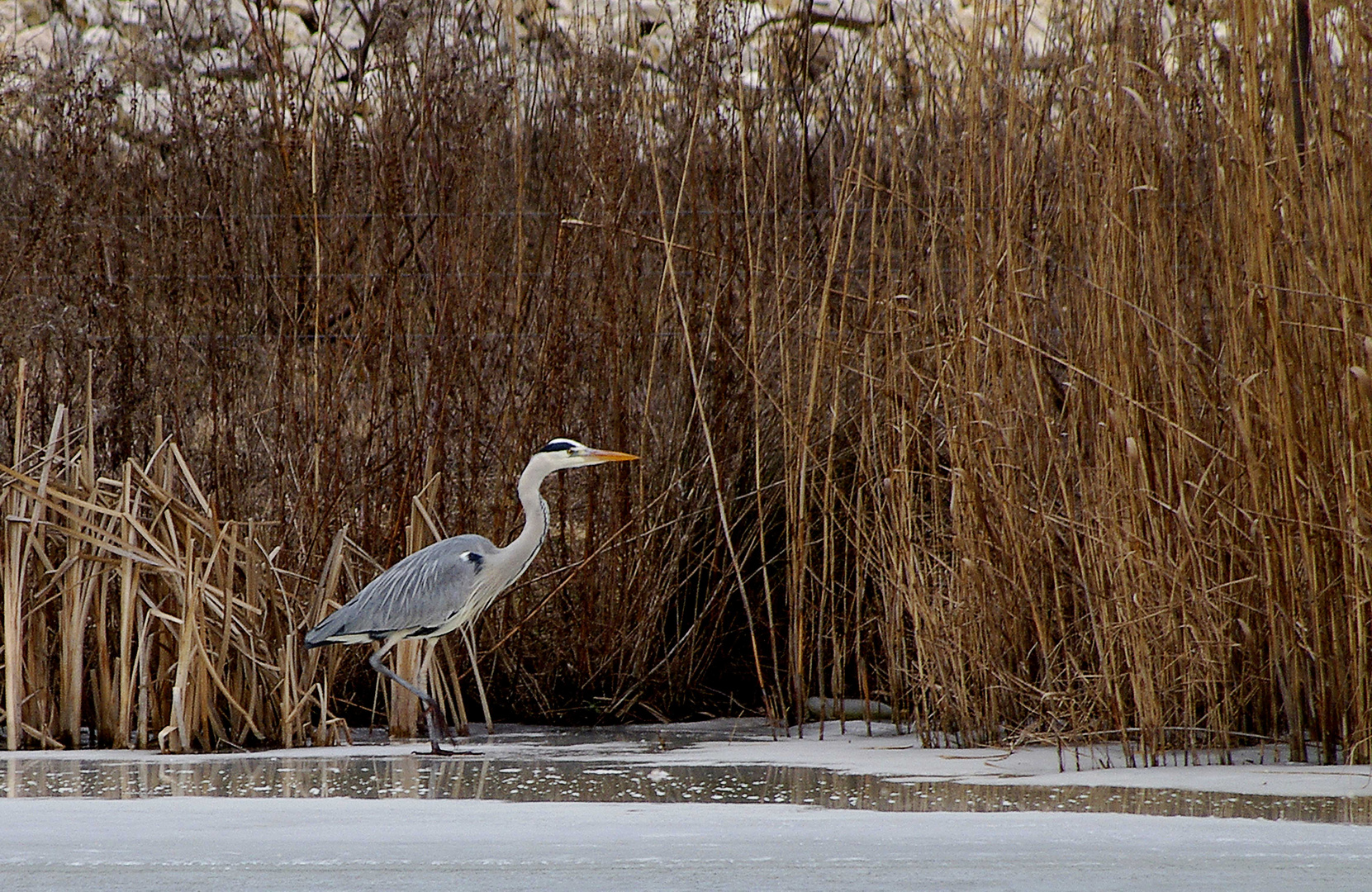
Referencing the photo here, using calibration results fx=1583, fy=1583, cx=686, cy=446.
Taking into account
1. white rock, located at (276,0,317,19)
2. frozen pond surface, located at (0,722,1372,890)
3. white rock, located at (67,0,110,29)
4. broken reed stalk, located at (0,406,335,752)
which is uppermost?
white rock, located at (276,0,317,19)

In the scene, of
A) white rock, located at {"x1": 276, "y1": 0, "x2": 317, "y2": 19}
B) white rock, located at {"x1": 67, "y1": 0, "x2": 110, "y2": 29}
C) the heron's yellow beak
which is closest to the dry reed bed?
the heron's yellow beak

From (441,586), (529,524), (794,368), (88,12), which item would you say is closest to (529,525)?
(529,524)

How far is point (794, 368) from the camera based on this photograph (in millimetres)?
5434

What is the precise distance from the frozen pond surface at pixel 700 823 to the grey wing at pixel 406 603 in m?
0.63

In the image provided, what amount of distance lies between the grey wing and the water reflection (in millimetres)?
486

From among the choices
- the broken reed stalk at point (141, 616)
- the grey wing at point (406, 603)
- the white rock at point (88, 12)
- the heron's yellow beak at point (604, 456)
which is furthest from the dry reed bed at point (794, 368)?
the white rock at point (88, 12)

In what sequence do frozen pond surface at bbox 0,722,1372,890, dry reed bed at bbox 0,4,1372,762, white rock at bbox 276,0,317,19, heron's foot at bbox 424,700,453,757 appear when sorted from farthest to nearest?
white rock at bbox 276,0,317,19, heron's foot at bbox 424,700,453,757, dry reed bed at bbox 0,4,1372,762, frozen pond surface at bbox 0,722,1372,890

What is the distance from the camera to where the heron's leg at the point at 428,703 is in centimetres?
461

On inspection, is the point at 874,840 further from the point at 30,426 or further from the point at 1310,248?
the point at 30,426

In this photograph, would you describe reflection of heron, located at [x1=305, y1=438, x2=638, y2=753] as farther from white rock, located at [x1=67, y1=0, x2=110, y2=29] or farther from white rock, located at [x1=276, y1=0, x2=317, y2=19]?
white rock, located at [x1=276, y1=0, x2=317, y2=19]

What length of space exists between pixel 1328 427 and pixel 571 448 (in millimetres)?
2420

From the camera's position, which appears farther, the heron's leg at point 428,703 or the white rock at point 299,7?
the white rock at point 299,7

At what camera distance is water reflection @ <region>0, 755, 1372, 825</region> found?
3.16m

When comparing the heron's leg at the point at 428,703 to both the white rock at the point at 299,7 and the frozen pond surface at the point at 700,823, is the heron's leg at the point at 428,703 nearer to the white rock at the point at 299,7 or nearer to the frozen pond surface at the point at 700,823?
the frozen pond surface at the point at 700,823
